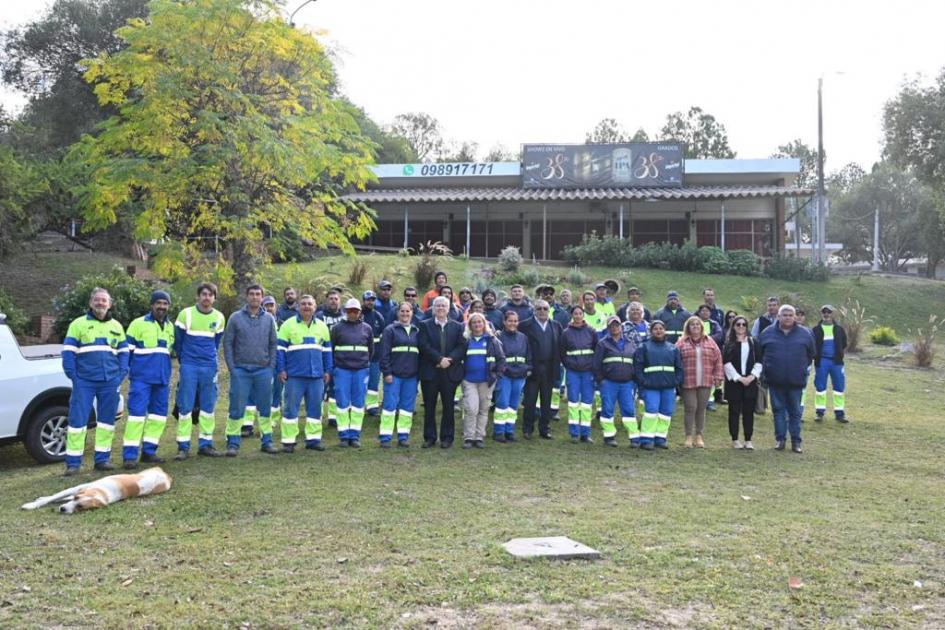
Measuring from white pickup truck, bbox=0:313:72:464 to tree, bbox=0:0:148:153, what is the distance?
23.6 meters

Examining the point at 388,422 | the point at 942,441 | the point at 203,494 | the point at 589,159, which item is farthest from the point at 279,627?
the point at 589,159

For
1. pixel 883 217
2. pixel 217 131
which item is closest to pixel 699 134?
pixel 883 217

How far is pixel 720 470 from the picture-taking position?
30.9ft

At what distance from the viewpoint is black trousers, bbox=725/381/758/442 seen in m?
10.8

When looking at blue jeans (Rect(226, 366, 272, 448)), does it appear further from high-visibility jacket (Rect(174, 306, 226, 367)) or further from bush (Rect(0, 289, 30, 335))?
bush (Rect(0, 289, 30, 335))

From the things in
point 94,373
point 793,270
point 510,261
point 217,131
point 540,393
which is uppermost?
point 217,131

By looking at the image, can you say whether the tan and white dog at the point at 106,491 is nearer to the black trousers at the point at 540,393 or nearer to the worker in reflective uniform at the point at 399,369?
the worker in reflective uniform at the point at 399,369

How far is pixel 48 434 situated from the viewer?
30.4 feet

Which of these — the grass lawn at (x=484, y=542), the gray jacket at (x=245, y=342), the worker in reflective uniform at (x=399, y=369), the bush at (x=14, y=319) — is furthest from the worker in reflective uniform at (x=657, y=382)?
the bush at (x=14, y=319)

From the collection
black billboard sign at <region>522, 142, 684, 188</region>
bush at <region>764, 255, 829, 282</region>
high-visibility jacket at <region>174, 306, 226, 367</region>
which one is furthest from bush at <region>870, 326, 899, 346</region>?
high-visibility jacket at <region>174, 306, 226, 367</region>

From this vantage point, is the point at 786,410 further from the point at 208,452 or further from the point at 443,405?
the point at 208,452

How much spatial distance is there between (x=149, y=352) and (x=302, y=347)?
1.79 meters

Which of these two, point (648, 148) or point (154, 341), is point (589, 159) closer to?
point (648, 148)

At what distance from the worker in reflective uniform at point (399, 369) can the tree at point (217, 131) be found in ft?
18.9
